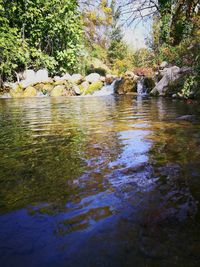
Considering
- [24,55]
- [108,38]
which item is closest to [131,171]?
[24,55]

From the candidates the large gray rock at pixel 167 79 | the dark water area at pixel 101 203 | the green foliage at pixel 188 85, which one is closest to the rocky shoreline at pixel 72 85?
the large gray rock at pixel 167 79

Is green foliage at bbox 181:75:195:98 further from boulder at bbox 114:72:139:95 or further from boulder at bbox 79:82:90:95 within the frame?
boulder at bbox 79:82:90:95

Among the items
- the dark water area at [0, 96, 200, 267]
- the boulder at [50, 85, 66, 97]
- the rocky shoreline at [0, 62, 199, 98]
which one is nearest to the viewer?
the dark water area at [0, 96, 200, 267]

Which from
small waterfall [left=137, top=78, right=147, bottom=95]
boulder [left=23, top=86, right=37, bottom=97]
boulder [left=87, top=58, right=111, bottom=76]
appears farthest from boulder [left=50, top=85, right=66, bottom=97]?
boulder [left=87, top=58, right=111, bottom=76]

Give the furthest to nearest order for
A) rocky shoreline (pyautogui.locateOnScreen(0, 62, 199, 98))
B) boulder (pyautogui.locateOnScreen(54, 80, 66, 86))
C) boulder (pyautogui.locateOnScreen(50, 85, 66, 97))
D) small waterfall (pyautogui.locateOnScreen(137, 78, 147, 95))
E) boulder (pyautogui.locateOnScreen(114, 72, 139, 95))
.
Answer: boulder (pyautogui.locateOnScreen(54, 80, 66, 86)) → boulder (pyautogui.locateOnScreen(50, 85, 66, 97)) → boulder (pyautogui.locateOnScreen(114, 72, 139, 95)) → rocky shoreline (pyautogui.locateOnScreen(0, 62, 199, 98)) → small waterfall (pyautogui.locateOnScreen(137, 78, 147, 95))

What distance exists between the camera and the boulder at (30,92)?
2058 cm

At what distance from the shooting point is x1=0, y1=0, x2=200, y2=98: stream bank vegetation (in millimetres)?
13016

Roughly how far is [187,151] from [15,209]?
7.61ft

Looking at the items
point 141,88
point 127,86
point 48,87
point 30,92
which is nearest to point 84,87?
point 48,87

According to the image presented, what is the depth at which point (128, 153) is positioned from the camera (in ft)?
12.8

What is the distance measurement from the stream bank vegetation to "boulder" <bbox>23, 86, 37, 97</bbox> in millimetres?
96

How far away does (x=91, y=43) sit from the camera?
34594 mm

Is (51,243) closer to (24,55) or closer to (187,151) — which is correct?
(187,151)

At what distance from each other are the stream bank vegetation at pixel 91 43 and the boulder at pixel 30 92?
0.31ft
